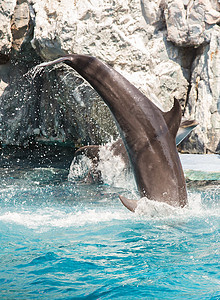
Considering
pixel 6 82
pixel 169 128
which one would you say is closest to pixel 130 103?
pixel 169 128

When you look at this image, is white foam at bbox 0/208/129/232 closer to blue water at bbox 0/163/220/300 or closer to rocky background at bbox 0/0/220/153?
blue water at bbox 0/163/220/300

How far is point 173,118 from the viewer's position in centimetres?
471

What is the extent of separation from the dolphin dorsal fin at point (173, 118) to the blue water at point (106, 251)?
1.00 metres

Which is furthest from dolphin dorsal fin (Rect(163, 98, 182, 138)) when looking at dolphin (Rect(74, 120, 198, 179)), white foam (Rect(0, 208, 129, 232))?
dolphin (Rect(74, 120, 198, 179))

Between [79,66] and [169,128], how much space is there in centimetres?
135

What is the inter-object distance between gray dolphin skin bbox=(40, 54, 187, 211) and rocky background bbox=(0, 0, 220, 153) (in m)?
6.15

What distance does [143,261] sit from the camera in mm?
3734

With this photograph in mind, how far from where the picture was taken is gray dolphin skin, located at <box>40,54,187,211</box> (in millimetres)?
4797

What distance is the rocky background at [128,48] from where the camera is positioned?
35.8 feet

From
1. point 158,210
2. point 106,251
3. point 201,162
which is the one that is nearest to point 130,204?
point 158,210

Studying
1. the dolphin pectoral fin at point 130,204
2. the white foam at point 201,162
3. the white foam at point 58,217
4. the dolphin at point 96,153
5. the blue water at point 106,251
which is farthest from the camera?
the white foam at point 201,162

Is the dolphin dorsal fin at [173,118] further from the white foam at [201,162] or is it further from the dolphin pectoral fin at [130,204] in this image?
the white foam at [201,162]

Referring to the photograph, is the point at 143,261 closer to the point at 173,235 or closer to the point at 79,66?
the point at 173,235

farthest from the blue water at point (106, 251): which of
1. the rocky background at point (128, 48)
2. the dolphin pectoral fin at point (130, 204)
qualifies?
the rocky background at point (128, 48)
